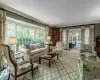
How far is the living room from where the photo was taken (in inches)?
89.0

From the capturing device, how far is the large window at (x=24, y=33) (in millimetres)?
4613

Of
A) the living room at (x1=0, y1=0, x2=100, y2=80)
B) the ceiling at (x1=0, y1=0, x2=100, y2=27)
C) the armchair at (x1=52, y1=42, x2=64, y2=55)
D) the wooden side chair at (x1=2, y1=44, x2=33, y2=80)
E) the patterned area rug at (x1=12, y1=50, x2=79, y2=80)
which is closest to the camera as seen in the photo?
the wooden side chair at (x1=2, y1=44, x2=33, y2=80)

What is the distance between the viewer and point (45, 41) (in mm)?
7227

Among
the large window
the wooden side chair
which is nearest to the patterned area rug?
the wooden side chair

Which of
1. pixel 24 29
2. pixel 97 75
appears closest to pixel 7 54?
pixel 97 75

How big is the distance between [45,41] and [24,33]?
212 cm

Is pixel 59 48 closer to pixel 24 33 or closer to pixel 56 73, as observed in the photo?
pixel 24 33

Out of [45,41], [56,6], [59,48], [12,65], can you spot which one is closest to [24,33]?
[45,41]

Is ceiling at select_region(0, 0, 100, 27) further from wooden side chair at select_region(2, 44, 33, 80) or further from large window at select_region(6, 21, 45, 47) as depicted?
wooden side chair at select_region(2, 44, 33, 80)

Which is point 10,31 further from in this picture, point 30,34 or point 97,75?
point 97,75

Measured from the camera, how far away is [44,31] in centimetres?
751

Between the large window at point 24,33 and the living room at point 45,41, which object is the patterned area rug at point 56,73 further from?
the large window at point 24,33

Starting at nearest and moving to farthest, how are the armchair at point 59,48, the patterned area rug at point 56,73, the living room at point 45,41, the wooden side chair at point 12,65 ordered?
the wooden side chair at point 12,65 < the living room at point 45,41 < the patterned area rug at point 56,73 < the armchair at point 59,48

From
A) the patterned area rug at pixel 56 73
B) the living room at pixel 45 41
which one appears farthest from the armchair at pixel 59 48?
the patterned area rug at pixel 56 73
